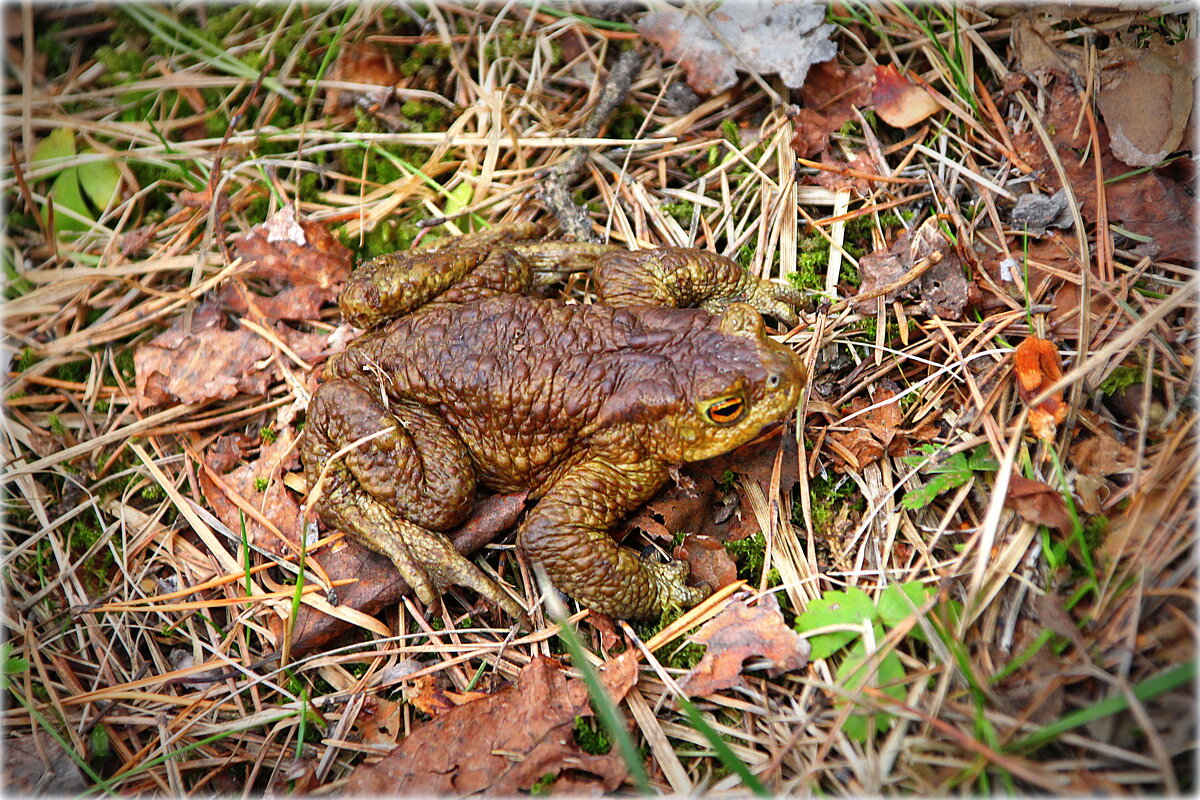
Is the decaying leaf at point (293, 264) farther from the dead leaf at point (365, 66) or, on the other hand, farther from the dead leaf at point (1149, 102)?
the dead leaf at point (1149, 102)

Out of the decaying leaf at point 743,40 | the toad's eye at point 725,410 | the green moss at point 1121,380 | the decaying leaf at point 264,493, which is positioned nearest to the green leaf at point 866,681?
the toad's eye at point 725,410

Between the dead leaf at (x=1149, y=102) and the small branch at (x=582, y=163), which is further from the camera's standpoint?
the small branch at (x=582, y=163)

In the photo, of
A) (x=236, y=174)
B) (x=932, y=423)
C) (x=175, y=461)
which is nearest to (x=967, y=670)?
(x=932, y=423)

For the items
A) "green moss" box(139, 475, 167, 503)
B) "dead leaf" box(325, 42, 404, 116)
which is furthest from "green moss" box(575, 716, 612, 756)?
"dead leaf" box(325, 42, 404, 116)

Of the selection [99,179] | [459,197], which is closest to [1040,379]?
[459,197]

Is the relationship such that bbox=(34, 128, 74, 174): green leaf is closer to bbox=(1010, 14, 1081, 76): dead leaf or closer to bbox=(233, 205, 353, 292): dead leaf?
bbox=(233, 205, 353, 292): dead leaf

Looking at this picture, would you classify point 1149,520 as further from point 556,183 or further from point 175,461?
point 175,461
